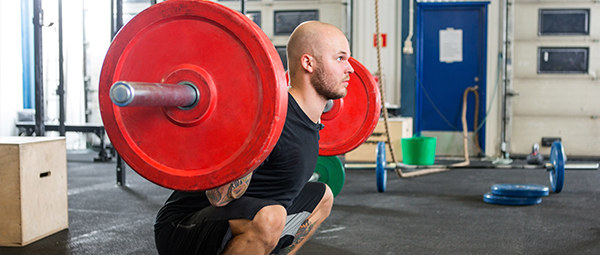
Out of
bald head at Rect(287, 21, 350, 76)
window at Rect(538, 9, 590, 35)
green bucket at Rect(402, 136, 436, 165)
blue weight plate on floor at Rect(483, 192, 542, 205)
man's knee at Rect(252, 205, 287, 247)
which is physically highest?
window at Rect(538, 9, 590, 35)

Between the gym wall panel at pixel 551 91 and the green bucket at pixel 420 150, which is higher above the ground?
the gym wall panel at pixel 551 91

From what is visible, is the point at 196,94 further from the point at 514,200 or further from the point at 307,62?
the point at 514,200

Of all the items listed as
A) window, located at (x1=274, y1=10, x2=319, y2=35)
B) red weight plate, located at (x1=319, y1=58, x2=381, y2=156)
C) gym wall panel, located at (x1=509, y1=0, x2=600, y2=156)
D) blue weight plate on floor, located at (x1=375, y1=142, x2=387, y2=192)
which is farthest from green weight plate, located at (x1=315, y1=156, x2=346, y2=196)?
gym wall panel, located at (x1=509, y1=0, x2=600, y2=156)

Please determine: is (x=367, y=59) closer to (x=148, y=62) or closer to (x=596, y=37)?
(x=596, y=37)

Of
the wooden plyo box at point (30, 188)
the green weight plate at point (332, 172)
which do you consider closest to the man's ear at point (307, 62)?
the wooden plyo box at point (30, 188)

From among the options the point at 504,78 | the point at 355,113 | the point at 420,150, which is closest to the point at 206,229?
the point at 355,113

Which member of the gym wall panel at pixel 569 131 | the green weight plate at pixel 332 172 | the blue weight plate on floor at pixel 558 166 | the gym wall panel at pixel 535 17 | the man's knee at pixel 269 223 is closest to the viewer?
the man's knee at pixel 269 223

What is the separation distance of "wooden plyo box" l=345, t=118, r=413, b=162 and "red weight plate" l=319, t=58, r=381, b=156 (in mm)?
3270

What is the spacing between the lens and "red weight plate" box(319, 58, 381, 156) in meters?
1.90

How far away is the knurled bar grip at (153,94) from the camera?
0.81 m

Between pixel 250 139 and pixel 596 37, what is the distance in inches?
237

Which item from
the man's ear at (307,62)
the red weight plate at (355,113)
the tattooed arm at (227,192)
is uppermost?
the man's ear at (307,62)

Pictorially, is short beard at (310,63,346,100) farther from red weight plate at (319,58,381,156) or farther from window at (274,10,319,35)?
window at (274,10,319,35)

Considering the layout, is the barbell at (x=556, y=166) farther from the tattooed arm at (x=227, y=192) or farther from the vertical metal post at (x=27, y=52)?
the vertical metal post at (x=27, y=52)
